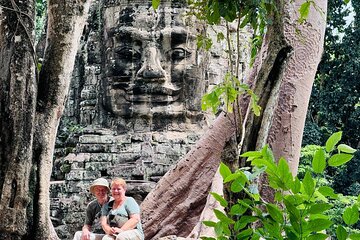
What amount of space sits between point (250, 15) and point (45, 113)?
1353 mm

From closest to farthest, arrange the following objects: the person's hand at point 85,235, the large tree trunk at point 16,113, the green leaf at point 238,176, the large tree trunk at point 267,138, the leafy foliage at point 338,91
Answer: the green leaf at point 238,176
the large tree trunk at point 16,113
the person's hand at point 85,235
the large tree trunk at point 267,138
the leafy foliage at point 338,91

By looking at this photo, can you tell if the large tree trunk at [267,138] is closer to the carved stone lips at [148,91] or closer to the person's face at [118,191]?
the person's face at [118,191]

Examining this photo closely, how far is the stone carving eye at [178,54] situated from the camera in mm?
10094

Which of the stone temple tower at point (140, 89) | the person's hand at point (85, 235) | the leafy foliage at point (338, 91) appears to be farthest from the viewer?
the leafy foliage at point (338, 91)

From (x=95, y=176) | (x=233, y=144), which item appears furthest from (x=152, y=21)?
(x=233, y=144)

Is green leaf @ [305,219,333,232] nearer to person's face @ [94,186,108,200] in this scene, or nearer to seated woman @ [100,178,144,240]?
seated woman @ [100,178,144,240]

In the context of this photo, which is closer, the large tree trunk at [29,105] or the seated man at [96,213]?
the large tree trunk at [29,105]

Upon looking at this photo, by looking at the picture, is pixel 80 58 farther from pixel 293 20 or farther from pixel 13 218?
pixel 13 218

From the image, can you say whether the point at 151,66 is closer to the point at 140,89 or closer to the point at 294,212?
the point at 140,89

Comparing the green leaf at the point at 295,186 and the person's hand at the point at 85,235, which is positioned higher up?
the green leaf at the point at 295,186

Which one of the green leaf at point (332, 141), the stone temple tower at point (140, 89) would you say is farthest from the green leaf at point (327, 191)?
the stone temple tower at point (140, 89)

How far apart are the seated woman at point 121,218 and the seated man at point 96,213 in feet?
0.41

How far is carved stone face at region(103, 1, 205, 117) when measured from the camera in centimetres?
1000

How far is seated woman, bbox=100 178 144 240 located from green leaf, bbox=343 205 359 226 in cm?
211
